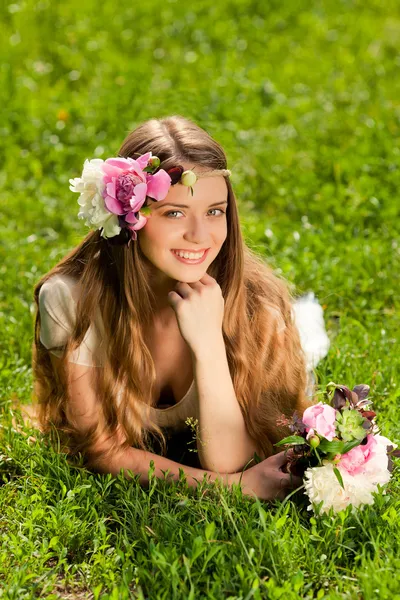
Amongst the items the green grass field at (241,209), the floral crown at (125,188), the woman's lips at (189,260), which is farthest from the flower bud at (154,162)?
the green grass field at (241,209)

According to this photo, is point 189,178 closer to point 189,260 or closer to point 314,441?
point 189,260

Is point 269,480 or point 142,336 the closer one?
point 269,480

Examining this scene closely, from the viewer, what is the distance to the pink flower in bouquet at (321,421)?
263cm

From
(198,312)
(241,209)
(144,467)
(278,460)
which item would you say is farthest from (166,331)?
(241,209)

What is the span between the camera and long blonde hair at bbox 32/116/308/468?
290cm

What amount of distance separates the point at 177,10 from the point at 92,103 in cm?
156

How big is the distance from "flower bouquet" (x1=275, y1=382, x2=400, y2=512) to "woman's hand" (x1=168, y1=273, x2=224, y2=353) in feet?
1.33

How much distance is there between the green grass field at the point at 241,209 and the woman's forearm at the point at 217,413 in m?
0.15

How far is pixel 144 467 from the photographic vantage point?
9.65ft

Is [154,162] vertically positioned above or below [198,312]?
above

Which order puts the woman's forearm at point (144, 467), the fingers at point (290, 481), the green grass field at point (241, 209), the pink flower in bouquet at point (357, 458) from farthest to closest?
the woman's forearm at point (144, 467)
the fingers at point (290, 481)
the pink flower in bouquet at point (357, 458)
the green grass field at point (241, 209)

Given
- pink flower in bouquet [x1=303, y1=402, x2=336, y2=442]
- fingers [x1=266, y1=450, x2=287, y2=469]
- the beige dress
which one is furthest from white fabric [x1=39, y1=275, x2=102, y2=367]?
pink flower in bouquet [x1=303, y1=402, x2=336, y2=442]

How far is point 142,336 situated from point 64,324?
0.26m

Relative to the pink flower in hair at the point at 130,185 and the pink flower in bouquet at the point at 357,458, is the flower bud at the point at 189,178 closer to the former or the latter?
the pink flower in hair at the point at 130,185
